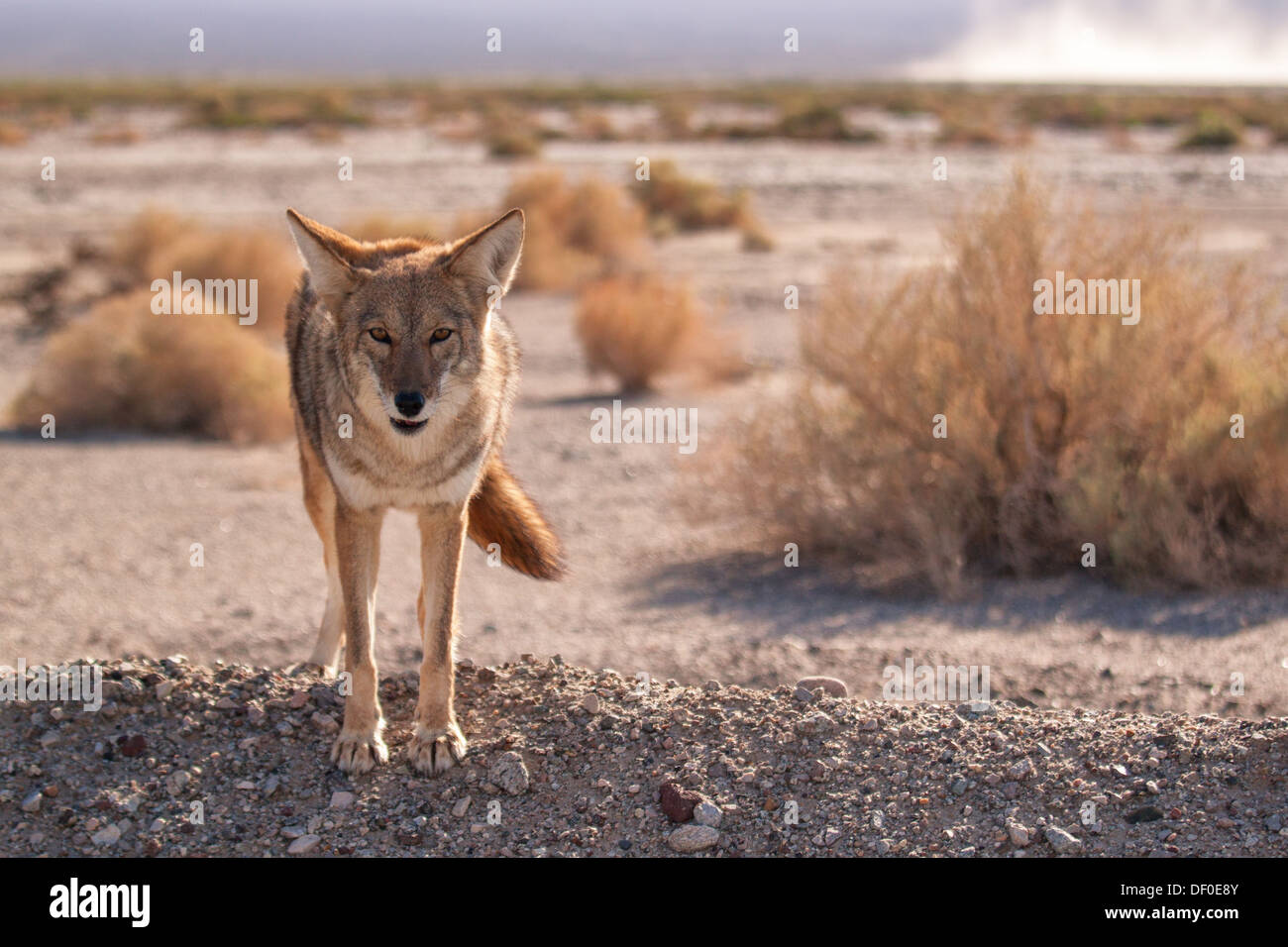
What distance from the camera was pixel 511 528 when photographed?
5.61m

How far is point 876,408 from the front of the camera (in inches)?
349

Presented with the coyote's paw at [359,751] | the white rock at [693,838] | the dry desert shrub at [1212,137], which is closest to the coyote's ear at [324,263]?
the coyote's paw at [359,751]

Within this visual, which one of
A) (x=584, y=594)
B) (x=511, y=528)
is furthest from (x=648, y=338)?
(x=511, y=528)

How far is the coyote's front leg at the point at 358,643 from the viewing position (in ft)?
16.1

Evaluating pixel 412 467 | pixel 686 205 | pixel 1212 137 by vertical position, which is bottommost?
pixel 412 467

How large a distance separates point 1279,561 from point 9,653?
6.99 meters

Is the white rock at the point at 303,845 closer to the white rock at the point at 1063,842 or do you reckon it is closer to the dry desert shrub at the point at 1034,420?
the white rock at the point at 1063,842

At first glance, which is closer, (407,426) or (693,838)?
(693,838)

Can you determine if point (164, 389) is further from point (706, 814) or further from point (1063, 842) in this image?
point (1063, 842)

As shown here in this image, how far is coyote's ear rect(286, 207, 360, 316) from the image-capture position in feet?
15.4

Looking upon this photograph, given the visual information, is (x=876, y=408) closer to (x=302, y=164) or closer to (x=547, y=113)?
(x=302, y=164)

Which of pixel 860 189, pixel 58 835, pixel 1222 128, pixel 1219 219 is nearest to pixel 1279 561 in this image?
pixel 58 835

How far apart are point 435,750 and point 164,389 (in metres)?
8.62

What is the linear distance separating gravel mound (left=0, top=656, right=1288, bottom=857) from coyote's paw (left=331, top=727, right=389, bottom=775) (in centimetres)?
5
